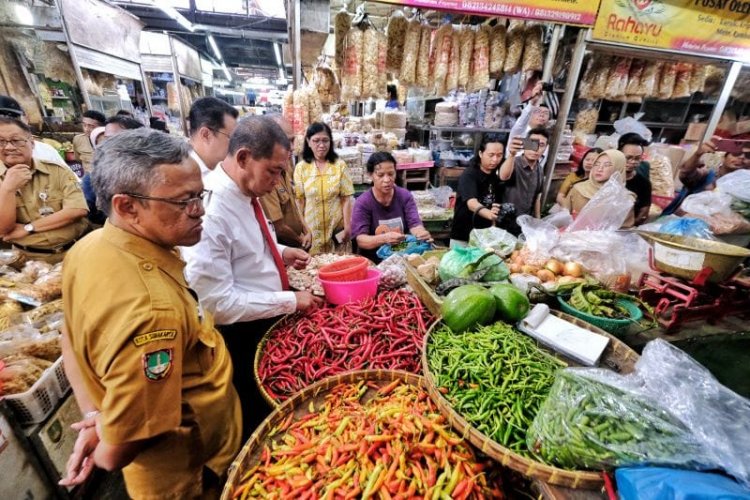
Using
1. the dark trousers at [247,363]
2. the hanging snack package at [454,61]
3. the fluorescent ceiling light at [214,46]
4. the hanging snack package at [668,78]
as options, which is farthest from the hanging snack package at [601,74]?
the fluorescent ceiling light at [214,46]

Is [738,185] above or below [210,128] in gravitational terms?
below

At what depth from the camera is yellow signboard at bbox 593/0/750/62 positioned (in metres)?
3.78

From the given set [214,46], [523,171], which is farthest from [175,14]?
[523,171]

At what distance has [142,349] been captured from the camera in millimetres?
1062

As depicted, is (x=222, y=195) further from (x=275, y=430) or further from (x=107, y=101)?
(x=107, y=101)

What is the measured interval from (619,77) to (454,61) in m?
2.69

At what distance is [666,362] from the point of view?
1313mm

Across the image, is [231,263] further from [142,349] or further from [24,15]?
[24,15]

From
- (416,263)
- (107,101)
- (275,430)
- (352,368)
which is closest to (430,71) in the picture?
(416,263)

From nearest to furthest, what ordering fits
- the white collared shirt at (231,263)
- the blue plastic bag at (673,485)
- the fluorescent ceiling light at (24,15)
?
the blue plastic bag at (673,485), the white collared shirt at (231,263), the fluorescent ceiling light at (24,15)

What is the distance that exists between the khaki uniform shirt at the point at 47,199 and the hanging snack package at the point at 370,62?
3.56 m

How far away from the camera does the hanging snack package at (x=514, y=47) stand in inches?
166

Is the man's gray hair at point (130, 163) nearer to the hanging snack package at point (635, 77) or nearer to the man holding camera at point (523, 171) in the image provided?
the man holding camera at point (523, 171)

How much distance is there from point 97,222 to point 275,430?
4270mm
